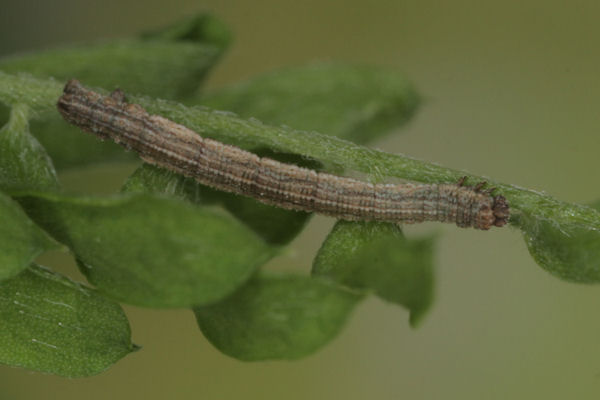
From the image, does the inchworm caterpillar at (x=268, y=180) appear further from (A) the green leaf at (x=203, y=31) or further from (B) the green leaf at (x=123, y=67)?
(A) the green leaf at (x=203, y=31)

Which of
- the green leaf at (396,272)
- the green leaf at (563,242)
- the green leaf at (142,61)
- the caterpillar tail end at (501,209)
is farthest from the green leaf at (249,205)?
the green leaf at (563,242)

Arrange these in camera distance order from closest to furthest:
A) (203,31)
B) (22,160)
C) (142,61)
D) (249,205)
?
(22,160)
(249,205)
(142,61)
(203,31)

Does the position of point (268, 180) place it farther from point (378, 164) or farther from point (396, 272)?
point (396, 272)

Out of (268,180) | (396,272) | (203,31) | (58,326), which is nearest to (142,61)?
(203,31)

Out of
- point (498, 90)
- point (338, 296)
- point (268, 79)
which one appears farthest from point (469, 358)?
point (338, 296)

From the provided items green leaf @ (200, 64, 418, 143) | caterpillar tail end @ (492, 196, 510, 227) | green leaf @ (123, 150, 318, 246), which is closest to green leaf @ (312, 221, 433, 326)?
green leaf @ (123, 150, 318, 246)

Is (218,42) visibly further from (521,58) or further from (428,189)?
(521,58)
